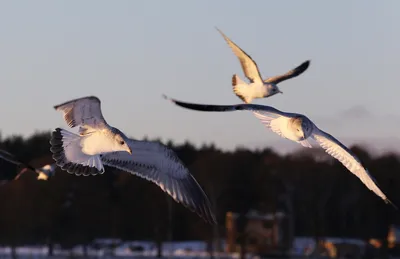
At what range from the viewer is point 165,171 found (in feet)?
67.7

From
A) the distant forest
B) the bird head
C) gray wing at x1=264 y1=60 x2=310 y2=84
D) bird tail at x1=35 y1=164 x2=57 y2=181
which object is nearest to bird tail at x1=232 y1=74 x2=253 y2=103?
gray wing at x1=264 y1=60 x2=310 y2=84

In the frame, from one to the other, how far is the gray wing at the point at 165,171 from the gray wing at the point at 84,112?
3.90 feet

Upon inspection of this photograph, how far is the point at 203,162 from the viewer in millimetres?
69062

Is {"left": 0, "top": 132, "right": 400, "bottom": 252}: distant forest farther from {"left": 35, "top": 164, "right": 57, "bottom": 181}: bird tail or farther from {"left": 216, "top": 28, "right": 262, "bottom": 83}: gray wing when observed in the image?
{"left": 216, "top": 28, "right": 262, "bottom": 83}: gray wing

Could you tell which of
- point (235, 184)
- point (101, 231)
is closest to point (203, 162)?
point (235, 184)

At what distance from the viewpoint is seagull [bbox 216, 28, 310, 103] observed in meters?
22.6

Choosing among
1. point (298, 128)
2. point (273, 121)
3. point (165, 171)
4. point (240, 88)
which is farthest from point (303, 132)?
point (240, 88)

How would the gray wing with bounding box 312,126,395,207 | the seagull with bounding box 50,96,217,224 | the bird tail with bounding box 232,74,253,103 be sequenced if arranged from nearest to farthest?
the seagull with bounding box 50,96,217,224, the gray wing with bounding box 312,126,395,207, the bird tail with bounding box 232,74,253,103

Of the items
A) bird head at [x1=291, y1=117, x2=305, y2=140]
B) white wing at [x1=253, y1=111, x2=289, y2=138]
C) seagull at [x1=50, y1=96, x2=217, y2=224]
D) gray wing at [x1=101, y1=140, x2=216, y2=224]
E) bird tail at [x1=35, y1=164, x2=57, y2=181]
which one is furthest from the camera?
bird tail at [x1=35, y1=164, x2=57, y2=181]

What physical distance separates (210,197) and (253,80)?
42639 mm

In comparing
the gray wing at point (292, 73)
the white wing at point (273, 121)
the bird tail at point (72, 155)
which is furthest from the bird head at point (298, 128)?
Answer: the gray wing at point (292, 73)

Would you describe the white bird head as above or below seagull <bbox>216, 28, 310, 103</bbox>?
below

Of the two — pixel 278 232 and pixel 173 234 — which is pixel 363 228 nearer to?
pixel 278 232

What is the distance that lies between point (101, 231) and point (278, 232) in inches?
363
